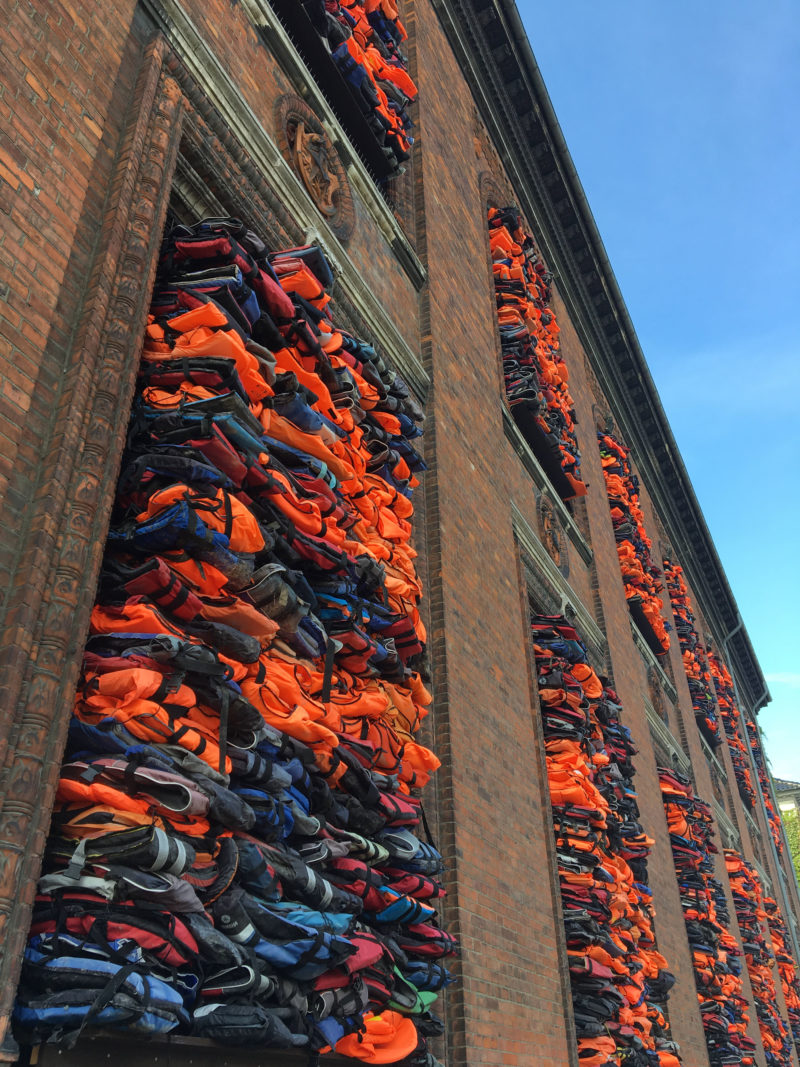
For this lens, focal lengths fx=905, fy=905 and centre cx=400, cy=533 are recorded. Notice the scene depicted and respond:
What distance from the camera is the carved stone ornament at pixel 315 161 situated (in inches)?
A: 264

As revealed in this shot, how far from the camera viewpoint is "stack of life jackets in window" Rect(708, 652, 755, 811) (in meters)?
26.8

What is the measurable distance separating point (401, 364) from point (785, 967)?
79.2 ft

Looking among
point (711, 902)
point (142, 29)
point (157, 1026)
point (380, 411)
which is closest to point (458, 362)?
point (380, 411)

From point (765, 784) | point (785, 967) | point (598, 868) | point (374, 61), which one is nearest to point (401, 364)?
point (374, 61)

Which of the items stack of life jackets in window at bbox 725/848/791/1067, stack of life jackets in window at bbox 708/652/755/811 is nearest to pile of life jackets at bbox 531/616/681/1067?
stack of life jackets in window at bbox 725/848/791/1067

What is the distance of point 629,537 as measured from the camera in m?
17.0

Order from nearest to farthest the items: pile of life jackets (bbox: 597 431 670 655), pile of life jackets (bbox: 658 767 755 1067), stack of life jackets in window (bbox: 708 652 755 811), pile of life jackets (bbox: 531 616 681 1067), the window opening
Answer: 1. the window opening
2. pile of life jackets (bbox: 531 616 681 1067)
3. pile of life jackets (bbox: 658 767 755 1067)
4. pile of life jackets (bbox: 597 431 670 655)
5. stack of life jackets in window (bbox: 708 652 755 811)

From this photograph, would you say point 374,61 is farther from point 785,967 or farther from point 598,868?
point 785,967

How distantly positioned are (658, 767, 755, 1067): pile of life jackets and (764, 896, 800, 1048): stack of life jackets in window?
8446 mm

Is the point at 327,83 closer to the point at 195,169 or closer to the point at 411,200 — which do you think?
the point at 411,200

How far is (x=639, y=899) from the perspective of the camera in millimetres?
11117

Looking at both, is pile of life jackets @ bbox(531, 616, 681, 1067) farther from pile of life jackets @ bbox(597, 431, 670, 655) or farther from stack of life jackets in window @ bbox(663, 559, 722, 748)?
stack of life jackets in window @ bbox(663, 559, 722, 748)

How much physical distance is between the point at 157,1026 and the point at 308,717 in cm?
180

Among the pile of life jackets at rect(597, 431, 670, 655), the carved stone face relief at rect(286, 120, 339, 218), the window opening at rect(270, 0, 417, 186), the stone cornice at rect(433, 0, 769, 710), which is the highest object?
the stone cornice at rect(433, 0, 769, 710)
